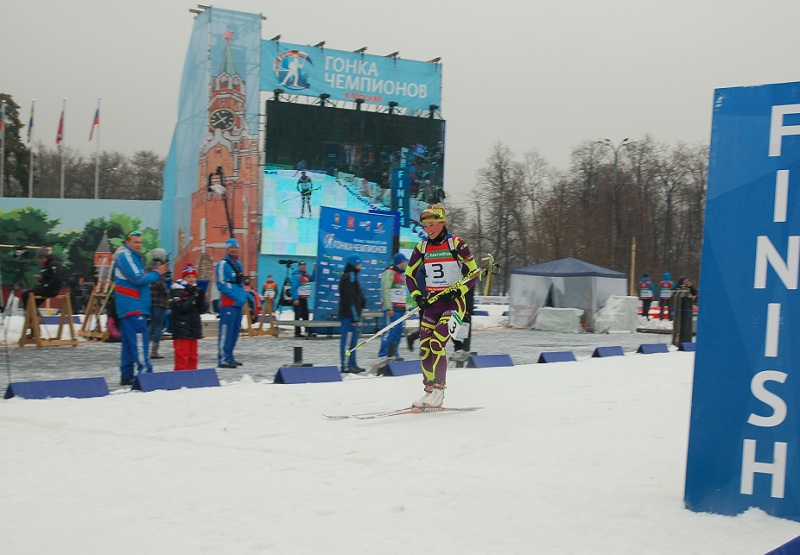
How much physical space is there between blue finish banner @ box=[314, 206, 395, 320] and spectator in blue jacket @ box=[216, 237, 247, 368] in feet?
22.2

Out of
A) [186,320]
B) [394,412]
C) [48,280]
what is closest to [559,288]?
[48,280]

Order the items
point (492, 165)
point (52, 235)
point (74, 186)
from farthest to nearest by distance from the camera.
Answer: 1. point (74, 186)
2. point (492, 165)
3. point (52, 235)

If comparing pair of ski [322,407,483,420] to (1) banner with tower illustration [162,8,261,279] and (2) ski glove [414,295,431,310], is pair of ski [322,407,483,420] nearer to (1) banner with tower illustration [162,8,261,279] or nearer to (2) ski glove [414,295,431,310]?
(2) ski glove [414,295,431,310]

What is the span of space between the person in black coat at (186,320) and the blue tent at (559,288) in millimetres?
18413

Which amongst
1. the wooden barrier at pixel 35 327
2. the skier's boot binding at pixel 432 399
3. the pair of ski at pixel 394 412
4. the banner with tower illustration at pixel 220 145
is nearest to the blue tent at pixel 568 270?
the banner with tower illustration at pixel 220 145

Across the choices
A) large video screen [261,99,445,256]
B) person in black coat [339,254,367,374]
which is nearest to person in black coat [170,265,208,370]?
person in black coat [339,254,367,374]

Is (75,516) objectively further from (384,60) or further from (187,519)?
(384,60)

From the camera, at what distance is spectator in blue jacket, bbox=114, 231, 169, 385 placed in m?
10.4

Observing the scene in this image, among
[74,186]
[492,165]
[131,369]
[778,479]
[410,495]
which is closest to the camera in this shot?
[778,479]

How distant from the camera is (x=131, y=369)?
10.6 meters

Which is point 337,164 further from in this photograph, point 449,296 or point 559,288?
point 449,296

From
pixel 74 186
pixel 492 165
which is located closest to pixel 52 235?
pixel 492 165

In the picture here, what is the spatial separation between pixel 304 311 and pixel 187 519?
19.9m

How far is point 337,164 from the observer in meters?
43.9
